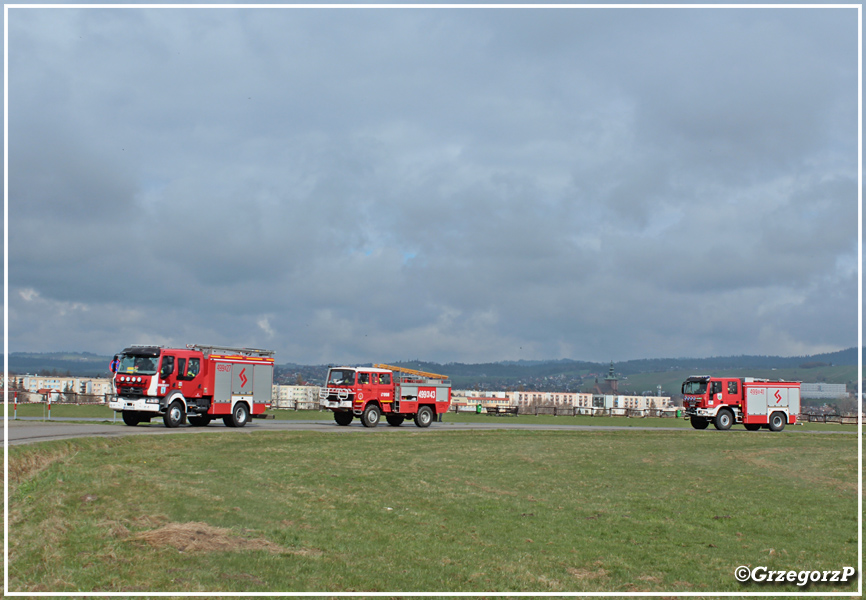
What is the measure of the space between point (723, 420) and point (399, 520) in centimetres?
3455

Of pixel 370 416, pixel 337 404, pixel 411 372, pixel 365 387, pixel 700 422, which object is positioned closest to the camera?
pixel 337 404

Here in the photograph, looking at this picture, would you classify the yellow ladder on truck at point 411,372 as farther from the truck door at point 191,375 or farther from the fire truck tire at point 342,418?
the truck door at point 191,375

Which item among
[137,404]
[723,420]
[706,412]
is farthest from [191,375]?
[723,420]

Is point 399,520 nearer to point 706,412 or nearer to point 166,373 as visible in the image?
point 166,373

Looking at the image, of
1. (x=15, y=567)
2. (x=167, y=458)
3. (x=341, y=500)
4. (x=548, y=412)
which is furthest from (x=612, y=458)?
(x=548, y=412)

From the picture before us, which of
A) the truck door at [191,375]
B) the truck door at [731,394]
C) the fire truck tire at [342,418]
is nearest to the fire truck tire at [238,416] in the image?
the truck door at [191,375]

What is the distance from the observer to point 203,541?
1109cm

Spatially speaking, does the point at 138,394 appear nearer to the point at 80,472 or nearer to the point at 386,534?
the point at 80,472

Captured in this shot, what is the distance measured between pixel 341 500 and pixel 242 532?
11.2ft

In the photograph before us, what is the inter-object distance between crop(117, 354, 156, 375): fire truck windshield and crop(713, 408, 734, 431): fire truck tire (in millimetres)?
32987

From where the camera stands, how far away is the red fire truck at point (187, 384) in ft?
97.7

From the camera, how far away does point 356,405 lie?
118 ft

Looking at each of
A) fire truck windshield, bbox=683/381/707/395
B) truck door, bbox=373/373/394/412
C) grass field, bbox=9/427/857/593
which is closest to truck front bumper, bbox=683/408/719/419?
fire truck windshield, bbox=683/381/707/395

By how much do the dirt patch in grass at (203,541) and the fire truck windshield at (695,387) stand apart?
36870 millimetres
